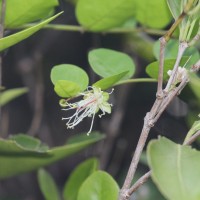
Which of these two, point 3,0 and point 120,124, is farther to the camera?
point 120,124

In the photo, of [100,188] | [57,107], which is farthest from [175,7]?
[57,107]

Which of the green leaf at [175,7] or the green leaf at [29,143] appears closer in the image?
the green leaf at [175,7]

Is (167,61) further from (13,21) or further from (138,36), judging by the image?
(138,36)

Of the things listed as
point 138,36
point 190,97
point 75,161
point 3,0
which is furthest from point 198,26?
point 75,161

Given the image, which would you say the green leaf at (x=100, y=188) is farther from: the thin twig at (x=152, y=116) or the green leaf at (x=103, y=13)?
the green leaf at (x=103, y=13)

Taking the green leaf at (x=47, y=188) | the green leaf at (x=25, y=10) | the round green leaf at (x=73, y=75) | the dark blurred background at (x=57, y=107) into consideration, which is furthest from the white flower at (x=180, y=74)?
the dark blurred background at (x=57, y=107)

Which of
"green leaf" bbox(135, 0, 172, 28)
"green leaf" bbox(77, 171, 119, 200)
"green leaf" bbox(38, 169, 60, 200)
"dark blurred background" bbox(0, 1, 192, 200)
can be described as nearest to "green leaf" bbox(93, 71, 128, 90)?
"green leaf" bbox(77, 171, 119, 200)
